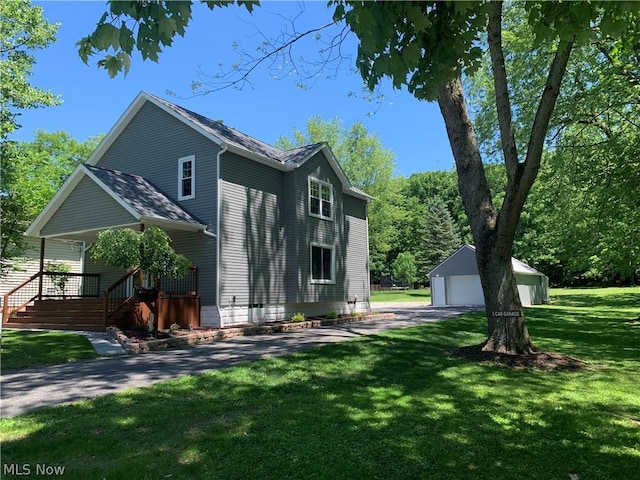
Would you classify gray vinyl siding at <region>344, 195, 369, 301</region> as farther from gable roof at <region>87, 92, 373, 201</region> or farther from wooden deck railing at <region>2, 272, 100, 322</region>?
wooden deck railing at <region>2, 272, 100, 322</region>

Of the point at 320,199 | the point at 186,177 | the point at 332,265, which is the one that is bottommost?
the point at 332,265

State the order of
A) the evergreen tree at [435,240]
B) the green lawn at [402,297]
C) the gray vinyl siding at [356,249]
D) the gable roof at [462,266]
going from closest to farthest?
the gray vinyl siding at [356,249], the gable roof at [462,266], the green lawn at [402,297], the evergreen tree at [435,240]

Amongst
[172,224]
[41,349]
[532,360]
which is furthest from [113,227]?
[532,360]

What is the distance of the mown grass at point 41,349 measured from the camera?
8.88 meters

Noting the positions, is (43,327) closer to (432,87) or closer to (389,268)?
(432,87)

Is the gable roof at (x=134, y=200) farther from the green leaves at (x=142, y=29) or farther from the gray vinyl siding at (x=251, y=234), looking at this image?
the green leaves at (x=142, y=29)

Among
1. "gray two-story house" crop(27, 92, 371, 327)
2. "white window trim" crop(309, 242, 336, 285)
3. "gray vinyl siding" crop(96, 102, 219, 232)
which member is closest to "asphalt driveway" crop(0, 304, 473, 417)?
"gray two-story house" crop(27, 92, 371, 327)

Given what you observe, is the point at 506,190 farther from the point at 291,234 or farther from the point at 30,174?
the point at 30,174

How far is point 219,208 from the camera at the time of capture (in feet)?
49.2

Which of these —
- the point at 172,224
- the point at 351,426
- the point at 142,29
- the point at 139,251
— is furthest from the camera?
the point at 172,224

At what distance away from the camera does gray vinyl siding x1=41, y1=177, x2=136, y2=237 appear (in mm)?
14133

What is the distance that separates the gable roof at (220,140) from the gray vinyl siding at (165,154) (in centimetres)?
23

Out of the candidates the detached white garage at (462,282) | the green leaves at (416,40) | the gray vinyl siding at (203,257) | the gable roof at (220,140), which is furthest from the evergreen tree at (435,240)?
the green leaves at (416,40)

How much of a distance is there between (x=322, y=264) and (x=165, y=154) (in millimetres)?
7467
